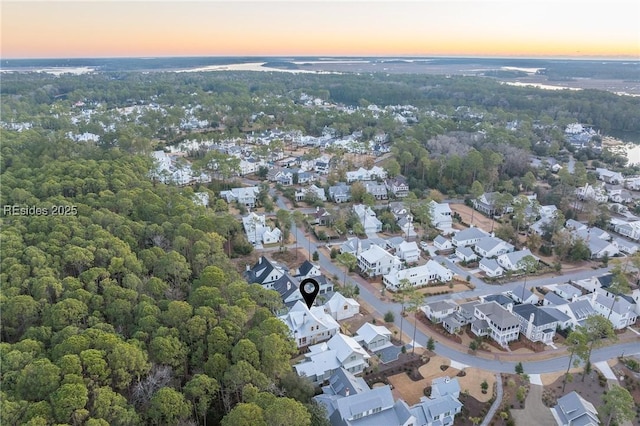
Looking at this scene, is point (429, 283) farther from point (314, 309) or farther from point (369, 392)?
point (369, 392)

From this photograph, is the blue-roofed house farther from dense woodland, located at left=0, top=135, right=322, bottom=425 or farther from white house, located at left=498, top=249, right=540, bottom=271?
white house, located at left=498, top=249, right=540, bottom=271

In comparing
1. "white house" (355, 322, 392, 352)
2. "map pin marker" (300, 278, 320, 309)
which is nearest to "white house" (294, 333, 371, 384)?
"white house" (355, 322, 392, 352)

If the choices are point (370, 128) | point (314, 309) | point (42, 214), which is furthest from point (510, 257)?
point (370, 128)

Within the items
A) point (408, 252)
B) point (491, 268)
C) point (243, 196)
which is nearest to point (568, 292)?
point (491, 268)

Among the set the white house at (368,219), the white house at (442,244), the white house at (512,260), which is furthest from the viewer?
the white house at (368,219)

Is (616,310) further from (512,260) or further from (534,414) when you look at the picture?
(534,414)

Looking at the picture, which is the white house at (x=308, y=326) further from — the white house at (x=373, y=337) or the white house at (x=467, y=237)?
the white house at (x=467, y=237)

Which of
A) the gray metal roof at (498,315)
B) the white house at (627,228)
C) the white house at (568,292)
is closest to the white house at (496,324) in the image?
the gray metal roof at (498,315)
